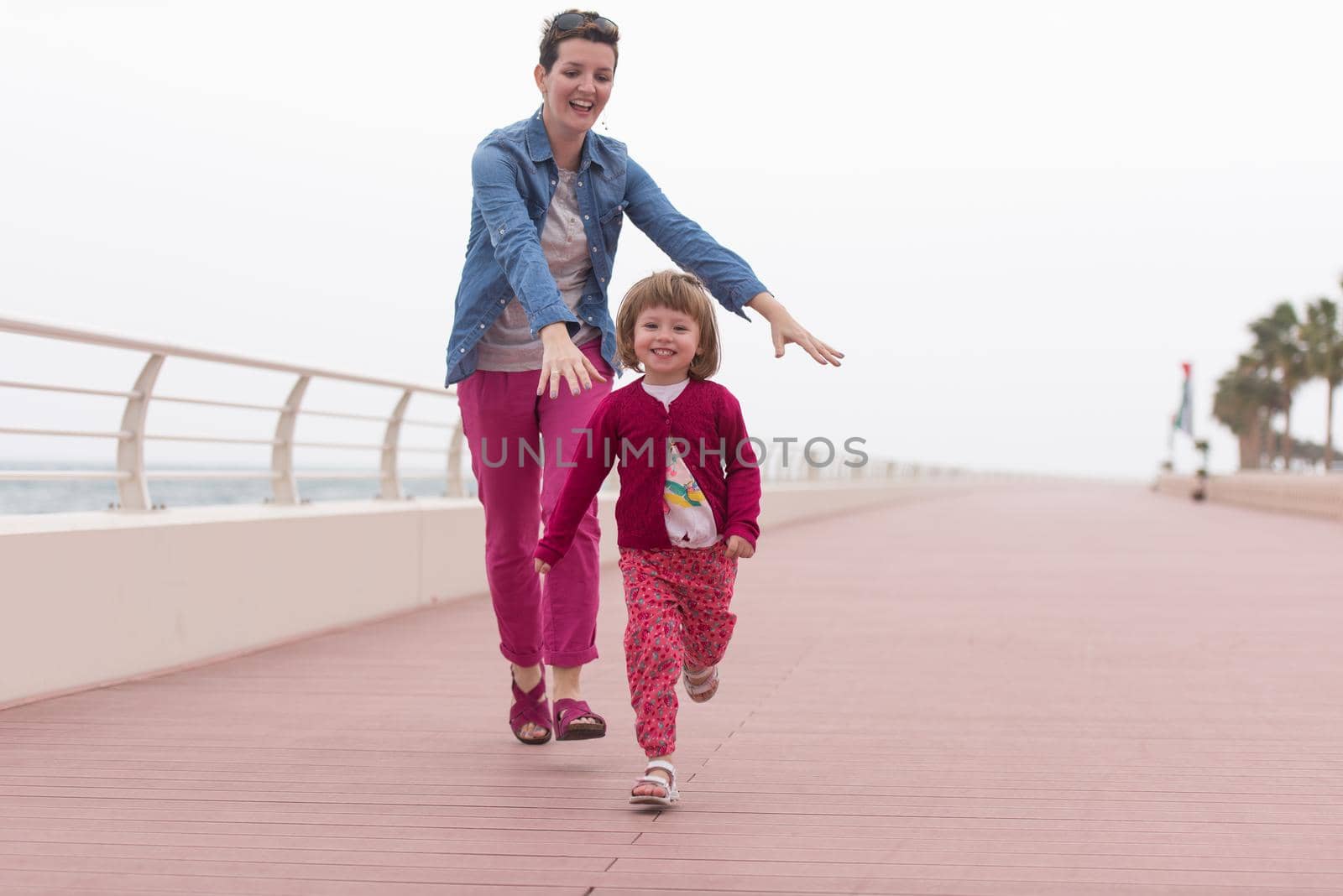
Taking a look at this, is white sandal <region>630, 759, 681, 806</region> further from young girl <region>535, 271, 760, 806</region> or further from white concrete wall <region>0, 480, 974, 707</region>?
white concrete wall <region>0, 480, 974, 707</region>

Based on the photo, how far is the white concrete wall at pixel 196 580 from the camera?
17.2 feet

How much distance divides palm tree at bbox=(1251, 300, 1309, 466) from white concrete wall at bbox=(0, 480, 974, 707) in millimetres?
89517

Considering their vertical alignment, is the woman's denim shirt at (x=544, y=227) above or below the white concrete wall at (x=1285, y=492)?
above

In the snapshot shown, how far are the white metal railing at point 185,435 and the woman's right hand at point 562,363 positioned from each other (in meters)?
2.16

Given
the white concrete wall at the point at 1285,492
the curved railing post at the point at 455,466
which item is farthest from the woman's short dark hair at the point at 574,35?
the white concrete wall at the point at 1285,492

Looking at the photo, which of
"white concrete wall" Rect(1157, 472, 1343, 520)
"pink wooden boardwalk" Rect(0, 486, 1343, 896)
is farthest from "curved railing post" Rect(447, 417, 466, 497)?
"white concrete wall" Rect(1157, 472, 1343, 520)

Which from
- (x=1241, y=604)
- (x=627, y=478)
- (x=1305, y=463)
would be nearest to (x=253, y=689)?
(x=627, y=478)

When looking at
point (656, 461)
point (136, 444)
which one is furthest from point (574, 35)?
point (136, 444)

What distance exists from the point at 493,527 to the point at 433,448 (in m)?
5.76

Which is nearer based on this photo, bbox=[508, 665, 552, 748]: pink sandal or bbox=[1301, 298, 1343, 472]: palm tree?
bbox=[508, 665, 552, 748]: pink sandal

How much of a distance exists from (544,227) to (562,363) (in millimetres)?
822

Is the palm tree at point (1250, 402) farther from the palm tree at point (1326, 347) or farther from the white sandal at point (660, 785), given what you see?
the white sandal at point (660, 785)

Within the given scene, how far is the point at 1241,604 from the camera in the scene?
9.43m

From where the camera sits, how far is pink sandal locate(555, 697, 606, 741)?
4184 mm
